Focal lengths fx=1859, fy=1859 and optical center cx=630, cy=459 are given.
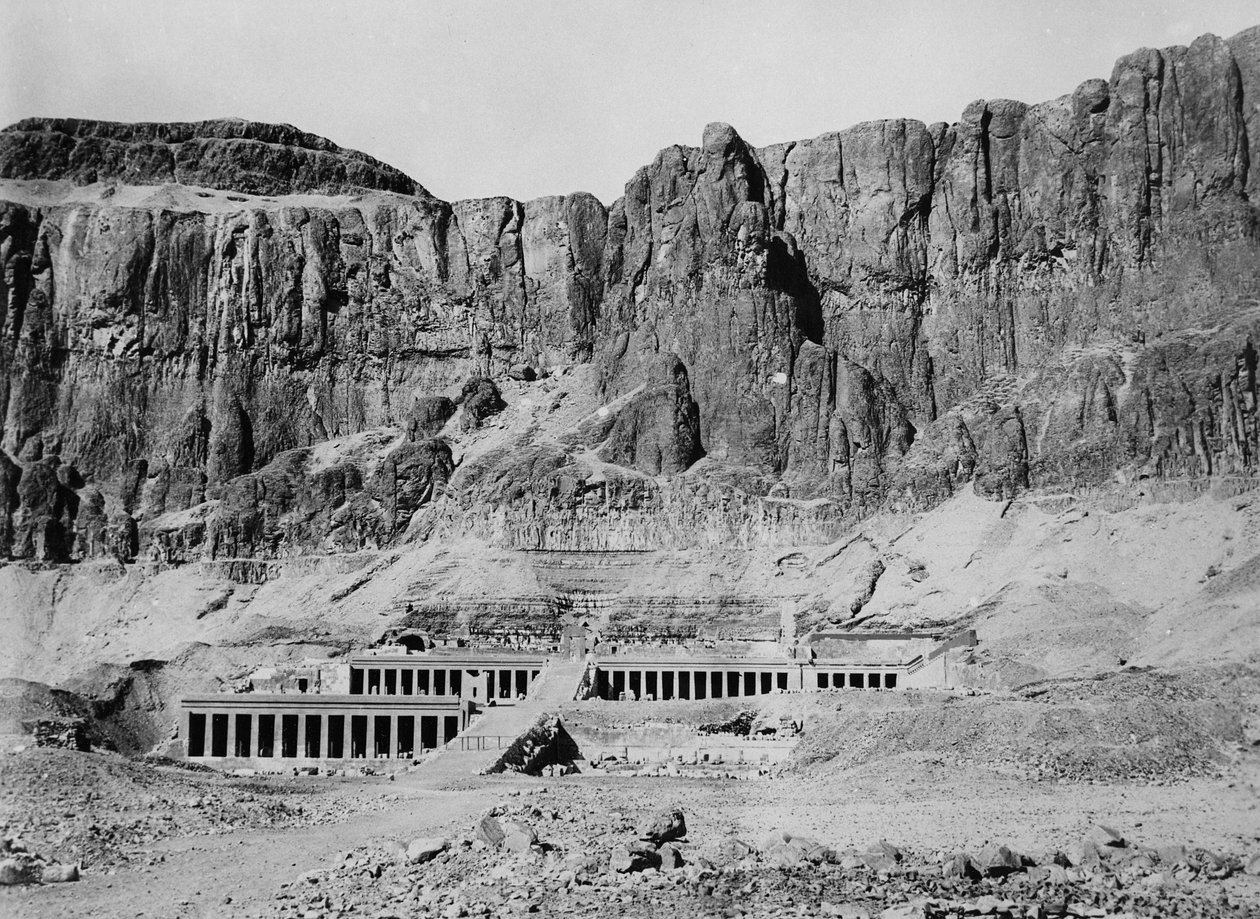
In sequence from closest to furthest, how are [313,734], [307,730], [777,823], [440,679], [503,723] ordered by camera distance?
1. [777,823]
2. [503,723]
3. [307,730]
4. [313,734]
5. [440,679]

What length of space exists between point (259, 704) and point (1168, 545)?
74721mm

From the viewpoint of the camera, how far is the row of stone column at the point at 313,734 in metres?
113

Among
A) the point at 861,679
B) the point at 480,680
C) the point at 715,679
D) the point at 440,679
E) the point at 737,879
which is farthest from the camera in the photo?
the point at 440,679

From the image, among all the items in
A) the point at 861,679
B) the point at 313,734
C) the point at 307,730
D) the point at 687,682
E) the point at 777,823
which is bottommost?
the point at 777,823

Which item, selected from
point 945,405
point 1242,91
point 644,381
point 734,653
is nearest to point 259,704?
point 734,653

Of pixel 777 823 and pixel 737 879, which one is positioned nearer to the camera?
pixel 737 879

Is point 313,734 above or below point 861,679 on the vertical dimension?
below

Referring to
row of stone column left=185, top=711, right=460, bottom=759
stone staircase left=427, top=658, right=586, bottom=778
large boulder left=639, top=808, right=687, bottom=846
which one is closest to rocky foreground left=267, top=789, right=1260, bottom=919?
large boulder left=639, top=808, right=687, bottom=846

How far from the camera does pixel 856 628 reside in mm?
154750

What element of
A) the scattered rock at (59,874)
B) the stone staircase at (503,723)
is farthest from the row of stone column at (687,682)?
the scattered rock at (59,874)

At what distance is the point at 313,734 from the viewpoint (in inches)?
4599

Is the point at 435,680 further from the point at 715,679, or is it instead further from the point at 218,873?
the point at 218,873

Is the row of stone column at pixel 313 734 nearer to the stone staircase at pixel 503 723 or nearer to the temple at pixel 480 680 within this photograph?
the temple at pixel 480 680

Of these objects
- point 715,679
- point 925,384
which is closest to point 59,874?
point 715,679
